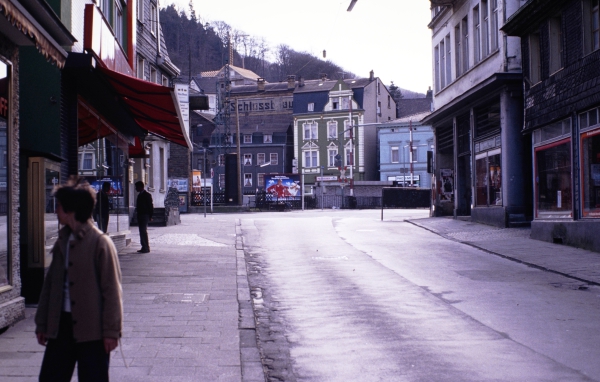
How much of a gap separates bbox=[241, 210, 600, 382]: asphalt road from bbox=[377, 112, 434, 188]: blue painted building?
62.1 meters

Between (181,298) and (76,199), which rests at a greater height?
(76,199)

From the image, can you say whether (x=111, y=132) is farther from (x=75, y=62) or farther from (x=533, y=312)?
(x=533, y=312)

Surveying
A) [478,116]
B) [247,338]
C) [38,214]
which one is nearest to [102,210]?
[38,214]

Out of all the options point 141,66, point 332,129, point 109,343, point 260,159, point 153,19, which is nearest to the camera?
point 109,343

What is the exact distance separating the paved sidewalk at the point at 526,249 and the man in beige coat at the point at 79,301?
948cm

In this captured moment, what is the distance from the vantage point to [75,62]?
40.7 ft

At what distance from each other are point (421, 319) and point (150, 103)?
7282 mm

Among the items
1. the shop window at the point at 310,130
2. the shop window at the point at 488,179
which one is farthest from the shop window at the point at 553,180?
the shop window at the point at 310,130

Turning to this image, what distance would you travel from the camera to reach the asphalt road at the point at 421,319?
6531mm

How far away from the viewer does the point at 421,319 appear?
8.94 meters

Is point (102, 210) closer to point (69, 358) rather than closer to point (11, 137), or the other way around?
point (11, 137)

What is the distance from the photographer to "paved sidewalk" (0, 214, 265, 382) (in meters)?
6.28

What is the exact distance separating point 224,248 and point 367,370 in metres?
13.0

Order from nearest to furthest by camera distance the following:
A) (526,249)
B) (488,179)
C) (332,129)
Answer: (526,249) < (488,179) < (332,129)
